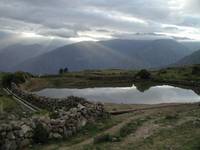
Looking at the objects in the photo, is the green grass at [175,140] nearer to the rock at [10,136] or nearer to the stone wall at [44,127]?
the stone wall at [44,127]

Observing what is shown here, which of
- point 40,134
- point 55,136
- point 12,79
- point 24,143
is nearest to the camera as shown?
point 24,143

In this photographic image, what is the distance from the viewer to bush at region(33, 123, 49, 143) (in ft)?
72.6

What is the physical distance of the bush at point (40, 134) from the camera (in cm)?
2212

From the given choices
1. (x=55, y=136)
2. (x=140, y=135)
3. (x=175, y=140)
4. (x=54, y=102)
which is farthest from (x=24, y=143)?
(x=54, y=102)

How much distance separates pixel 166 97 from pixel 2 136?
138 ft

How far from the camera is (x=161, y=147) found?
1944cm

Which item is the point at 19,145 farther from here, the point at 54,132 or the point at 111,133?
the point at 111,133

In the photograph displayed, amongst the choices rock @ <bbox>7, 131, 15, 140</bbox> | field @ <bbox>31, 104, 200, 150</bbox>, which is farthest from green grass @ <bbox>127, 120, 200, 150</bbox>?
rock @ <bbox>7, 131, 15, 140</bbox>

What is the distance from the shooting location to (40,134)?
22.2 m

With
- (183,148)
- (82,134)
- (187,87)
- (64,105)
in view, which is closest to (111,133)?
(82,134)

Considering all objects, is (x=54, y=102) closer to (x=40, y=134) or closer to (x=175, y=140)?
(x=40, y=134)

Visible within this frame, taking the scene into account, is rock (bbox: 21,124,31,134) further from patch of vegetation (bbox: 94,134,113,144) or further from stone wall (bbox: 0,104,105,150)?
patch of vegetation (bbox: 94,134,113,144)

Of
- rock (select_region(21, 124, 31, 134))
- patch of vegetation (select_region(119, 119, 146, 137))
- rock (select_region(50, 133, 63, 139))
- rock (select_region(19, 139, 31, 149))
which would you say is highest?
rock (select_region(21, 124, 31, 134))

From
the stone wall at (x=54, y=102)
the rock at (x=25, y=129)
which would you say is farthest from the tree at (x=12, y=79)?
the rock at (x=25, y=129)
